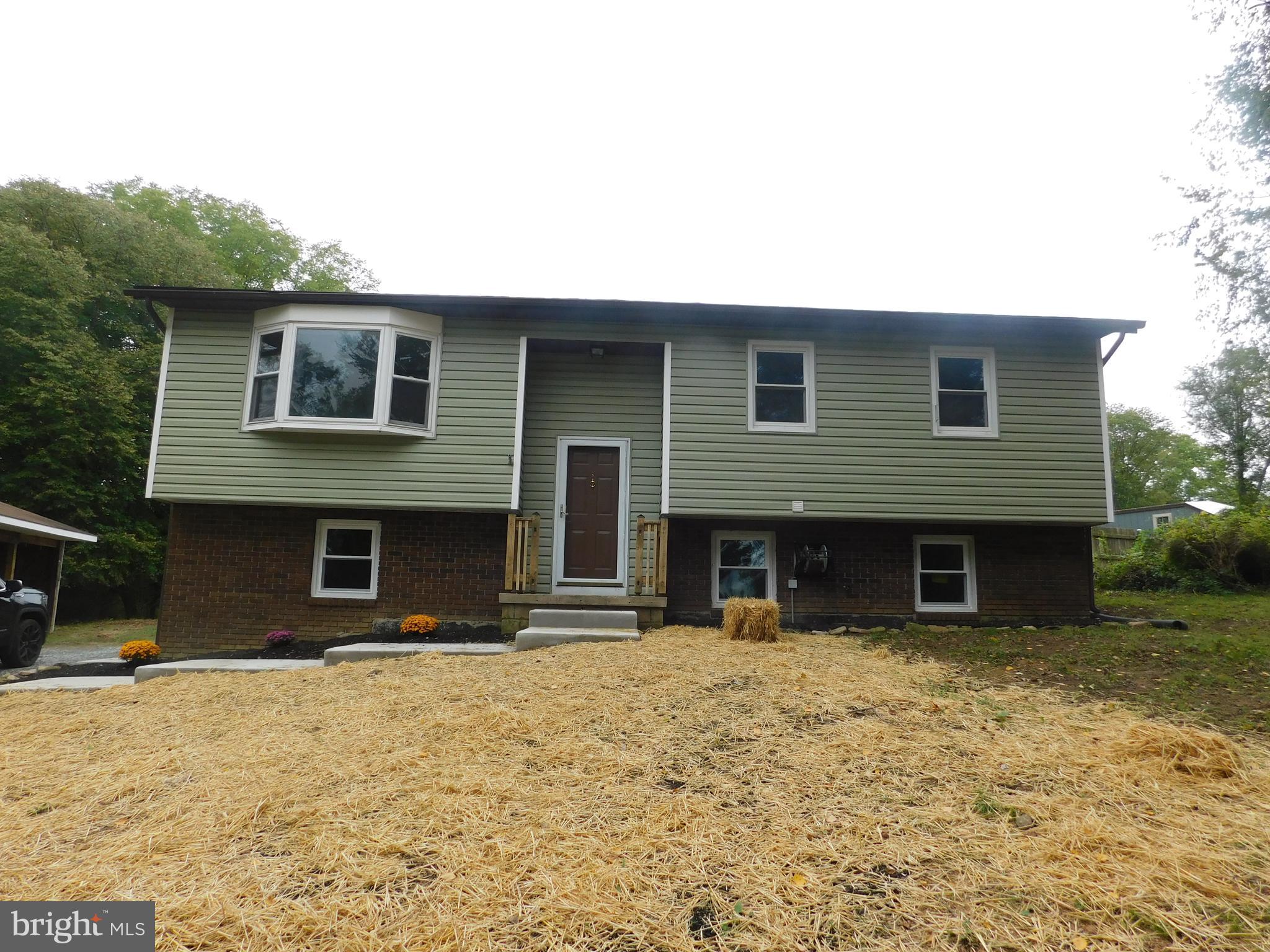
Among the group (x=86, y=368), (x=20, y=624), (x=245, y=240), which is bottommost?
(x=20, y=624)

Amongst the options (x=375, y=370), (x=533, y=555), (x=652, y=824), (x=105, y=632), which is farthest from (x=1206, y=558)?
(x=105, y=632)

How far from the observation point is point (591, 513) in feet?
29.8

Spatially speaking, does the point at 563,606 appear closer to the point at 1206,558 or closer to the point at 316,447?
the point at 316,447

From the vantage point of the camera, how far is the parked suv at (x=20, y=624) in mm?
8039

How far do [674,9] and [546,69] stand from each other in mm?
3063

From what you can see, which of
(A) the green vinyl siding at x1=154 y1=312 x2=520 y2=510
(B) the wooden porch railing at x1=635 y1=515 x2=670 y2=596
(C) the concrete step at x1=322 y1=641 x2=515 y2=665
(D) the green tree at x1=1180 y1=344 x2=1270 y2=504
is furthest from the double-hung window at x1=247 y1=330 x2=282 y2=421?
(D) the green tree at x1=1180 y1=344 x2=1270 y2=504

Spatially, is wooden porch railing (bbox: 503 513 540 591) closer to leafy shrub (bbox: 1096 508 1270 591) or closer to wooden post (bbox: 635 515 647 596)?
wooden post (bbox: 635 515 647 596)

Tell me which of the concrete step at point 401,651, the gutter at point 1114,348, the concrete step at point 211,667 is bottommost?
the concrete step at point 211,667

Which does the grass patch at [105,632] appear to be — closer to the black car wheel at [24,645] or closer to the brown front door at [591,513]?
the black car wheel at [24,645]

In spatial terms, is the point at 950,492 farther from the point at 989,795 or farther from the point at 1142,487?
the point at 1142,487

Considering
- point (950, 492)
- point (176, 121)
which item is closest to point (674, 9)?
point (950, 492)

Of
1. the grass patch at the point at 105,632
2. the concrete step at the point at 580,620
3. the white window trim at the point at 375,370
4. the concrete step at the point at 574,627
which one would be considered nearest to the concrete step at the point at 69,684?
the white window trim at the point at 375,370

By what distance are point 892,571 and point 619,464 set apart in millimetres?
4161

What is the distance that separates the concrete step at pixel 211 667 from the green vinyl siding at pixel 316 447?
94.6 inches
